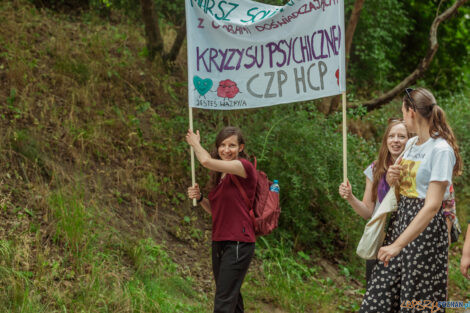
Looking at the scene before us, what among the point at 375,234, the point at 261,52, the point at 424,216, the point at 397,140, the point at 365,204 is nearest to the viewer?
the point at 424,216

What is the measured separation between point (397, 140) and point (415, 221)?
4.84ft

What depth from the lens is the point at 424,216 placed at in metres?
3.50

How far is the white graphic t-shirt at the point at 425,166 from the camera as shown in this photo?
3566 millimetres

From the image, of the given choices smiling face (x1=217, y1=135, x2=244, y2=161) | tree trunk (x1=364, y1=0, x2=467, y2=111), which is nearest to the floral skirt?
smiling face (x1=217, y1=135, x2=244, y2=161)

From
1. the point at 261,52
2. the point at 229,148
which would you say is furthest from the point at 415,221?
the point at 261,52

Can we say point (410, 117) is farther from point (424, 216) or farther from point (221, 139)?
point (221, 139)

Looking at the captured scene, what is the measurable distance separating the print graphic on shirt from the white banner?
1355mm

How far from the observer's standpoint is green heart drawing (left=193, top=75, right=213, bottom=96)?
5.37 m

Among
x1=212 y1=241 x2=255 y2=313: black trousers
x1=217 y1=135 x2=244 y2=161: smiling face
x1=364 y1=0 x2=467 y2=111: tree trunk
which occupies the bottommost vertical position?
x1=212 y1=241 x2=255 y2=313: black trousers

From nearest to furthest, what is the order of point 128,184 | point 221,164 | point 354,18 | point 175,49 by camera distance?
point 221,164, point 128,184, point 354,18, point 175,49

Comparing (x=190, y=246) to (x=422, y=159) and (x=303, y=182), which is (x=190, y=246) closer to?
(x=303, y=182)

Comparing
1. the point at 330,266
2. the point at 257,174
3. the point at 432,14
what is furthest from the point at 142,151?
the point at 432,14

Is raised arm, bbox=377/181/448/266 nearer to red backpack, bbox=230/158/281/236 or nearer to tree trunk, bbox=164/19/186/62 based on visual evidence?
red backpack, bbox=230/158/281/236

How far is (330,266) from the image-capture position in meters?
8.03
